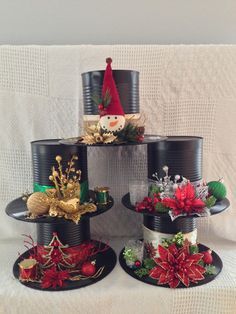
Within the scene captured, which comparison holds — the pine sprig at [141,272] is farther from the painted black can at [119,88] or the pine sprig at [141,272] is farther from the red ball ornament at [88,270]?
the painted black can at [119,88]

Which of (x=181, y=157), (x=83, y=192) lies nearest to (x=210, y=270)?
(x=181, y=157)

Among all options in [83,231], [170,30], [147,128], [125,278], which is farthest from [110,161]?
[170,30]

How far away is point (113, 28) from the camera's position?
1.04 m

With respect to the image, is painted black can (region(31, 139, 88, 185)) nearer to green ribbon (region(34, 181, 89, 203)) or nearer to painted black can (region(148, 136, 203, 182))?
green ribbon (region(34, 181, 89, 203))

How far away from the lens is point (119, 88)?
0.76m

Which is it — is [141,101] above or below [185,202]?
above

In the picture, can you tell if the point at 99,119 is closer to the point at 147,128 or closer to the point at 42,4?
the point at 147,128

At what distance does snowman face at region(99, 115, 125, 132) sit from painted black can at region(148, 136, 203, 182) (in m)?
0.17

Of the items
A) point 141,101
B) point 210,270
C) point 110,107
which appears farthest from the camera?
point 141,101

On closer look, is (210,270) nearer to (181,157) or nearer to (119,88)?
(181,157)

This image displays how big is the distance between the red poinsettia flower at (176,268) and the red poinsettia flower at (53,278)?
26 cm

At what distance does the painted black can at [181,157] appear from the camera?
0.81m

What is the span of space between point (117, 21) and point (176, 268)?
2.99 ft

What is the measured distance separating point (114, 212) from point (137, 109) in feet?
1.58
